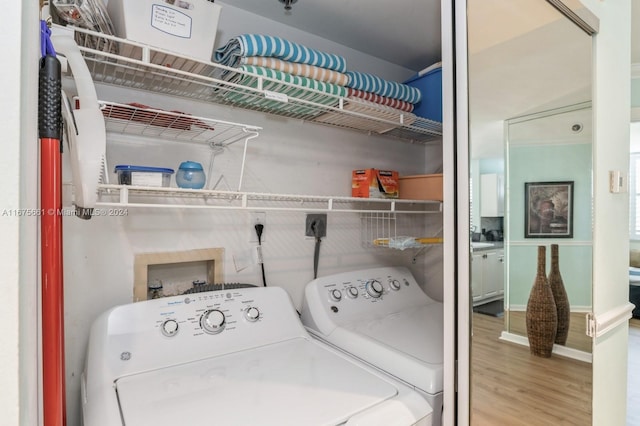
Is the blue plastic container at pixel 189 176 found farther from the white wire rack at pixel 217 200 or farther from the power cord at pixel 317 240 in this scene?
the power cord at pixel 317 240

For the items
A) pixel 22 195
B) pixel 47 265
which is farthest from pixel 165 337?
pixel 22 195

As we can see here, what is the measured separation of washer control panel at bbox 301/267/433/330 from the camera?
1.54 meters

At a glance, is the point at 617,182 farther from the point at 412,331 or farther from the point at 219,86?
the point at 219,86

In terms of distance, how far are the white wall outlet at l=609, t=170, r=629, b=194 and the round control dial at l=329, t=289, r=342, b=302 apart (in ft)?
3.64

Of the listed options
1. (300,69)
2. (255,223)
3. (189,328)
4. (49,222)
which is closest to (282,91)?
(300,69)

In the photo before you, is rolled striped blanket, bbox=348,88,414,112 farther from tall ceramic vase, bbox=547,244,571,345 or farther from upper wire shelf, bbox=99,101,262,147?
tall ceramic vase, bbox=547,244,571,345

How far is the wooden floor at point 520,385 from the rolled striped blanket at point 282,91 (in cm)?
99

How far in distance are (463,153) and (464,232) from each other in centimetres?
22

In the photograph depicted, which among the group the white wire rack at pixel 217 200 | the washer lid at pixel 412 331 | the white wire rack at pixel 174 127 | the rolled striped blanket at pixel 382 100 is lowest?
the washer lid at pixel 412 331

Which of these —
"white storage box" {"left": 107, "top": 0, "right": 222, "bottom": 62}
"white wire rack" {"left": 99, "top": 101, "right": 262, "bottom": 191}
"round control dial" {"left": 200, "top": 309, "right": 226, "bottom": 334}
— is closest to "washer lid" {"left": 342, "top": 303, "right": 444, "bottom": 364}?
"round control dial" {"left": 200, "top": 309, "right": 226, "bottom": 334}

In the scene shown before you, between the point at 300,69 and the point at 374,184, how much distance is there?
2.19 feet

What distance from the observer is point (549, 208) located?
Result: 1304 millimetres

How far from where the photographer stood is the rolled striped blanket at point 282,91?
1315 mm

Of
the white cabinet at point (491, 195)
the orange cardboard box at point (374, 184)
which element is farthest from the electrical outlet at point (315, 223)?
the white cabinet at point (491, 195)
